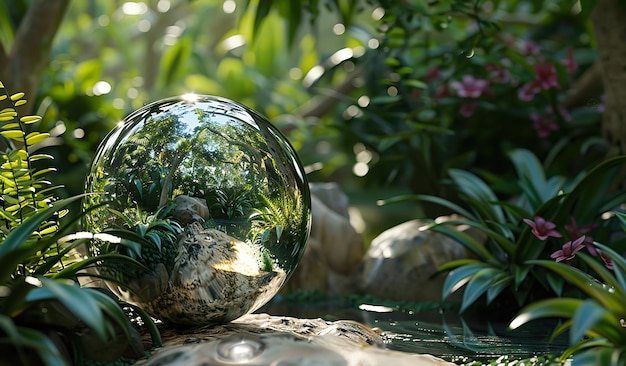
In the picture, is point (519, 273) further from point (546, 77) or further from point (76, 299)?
point (76, 299)

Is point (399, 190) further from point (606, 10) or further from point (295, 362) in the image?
point (295, 362)

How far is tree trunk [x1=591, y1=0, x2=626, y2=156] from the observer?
3445 millimetres

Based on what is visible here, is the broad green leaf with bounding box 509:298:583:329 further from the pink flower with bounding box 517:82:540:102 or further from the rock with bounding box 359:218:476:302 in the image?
the pink flower with bounding box 517:82:540:102

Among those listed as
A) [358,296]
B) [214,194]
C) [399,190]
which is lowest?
[399,190]

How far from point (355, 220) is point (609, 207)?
2111mm

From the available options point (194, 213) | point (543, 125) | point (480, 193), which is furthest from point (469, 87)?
point (194, 213)

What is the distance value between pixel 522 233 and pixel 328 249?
121 centimetres

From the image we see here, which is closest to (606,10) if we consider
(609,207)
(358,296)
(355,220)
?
(609,207)

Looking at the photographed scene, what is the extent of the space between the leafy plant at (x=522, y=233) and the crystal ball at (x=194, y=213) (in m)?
0.95

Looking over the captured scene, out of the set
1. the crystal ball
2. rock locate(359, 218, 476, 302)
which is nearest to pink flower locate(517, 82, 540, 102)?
rock locate(359, 218, 476, 302)

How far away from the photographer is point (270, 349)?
1910mm

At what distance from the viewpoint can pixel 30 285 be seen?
1.78 m

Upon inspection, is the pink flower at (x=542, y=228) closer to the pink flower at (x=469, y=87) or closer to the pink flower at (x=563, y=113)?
the pink flower at (x=469, y=87)

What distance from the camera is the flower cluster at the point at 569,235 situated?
259 centimetres
